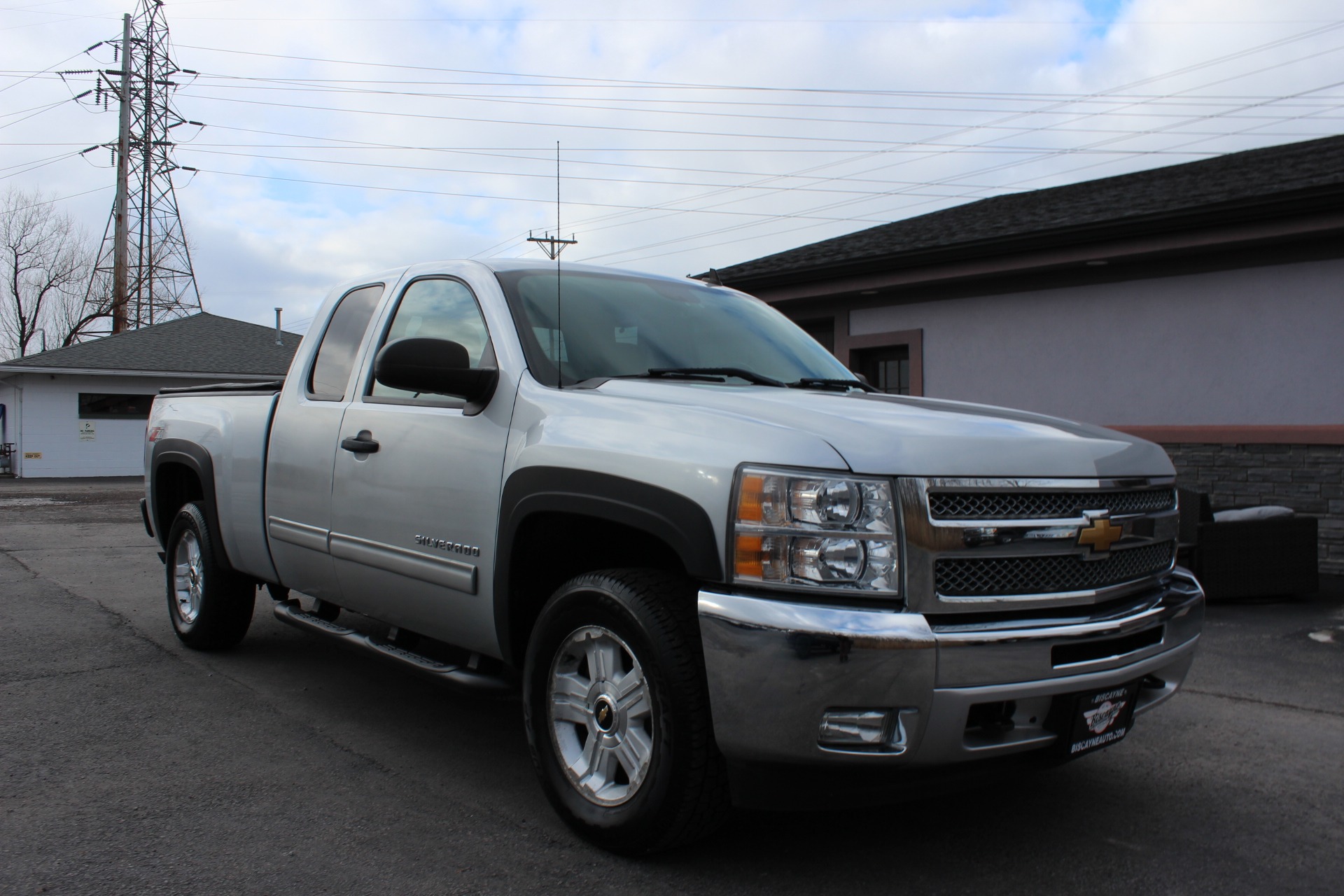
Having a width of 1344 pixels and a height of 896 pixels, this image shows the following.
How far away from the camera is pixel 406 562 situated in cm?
400

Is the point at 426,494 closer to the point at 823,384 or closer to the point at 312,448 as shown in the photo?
the point at 312,448

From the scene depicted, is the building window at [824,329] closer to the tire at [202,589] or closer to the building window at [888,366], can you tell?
the building window at [888,366]

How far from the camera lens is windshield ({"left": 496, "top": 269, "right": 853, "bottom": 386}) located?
3.85 metres

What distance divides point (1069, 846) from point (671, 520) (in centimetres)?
169

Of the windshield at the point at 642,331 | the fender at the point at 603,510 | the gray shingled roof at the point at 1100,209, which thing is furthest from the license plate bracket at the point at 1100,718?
the gray shingled roof at the point at 1100,209

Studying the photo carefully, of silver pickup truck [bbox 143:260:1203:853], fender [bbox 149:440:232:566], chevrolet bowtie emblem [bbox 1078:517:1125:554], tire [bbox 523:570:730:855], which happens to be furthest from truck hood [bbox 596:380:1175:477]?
fender [bbox 149:440:232:566]

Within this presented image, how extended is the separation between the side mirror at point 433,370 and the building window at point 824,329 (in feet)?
32.7

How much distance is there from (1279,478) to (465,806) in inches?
323

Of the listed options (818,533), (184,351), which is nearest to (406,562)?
(818,533)

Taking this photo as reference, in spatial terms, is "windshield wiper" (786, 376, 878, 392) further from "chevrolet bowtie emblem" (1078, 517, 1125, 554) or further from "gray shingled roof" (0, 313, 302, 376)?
"gray shingled roof" (0, 313, 302, 376)

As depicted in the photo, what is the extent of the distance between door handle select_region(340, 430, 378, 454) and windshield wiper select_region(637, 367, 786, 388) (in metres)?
1.17

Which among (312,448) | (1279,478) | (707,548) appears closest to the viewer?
(707,548)

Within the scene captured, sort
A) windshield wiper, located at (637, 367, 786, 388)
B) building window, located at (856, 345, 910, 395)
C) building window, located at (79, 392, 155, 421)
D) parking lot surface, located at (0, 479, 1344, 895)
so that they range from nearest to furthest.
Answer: parking lot surface, located at (0, 479, 1344, 895) → windshield wiper, located at (637, 367, 786, 388) → building window, located at (856, 345, 910, 395) → building window, located at (79, 392, 155, 421)

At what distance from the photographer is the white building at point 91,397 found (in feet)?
98.7
